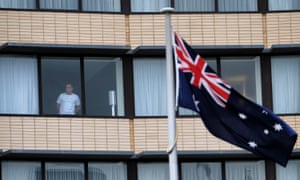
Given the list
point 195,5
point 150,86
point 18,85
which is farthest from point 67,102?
point 195,5

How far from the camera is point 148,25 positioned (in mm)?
45406

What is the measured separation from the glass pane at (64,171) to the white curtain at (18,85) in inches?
64.6

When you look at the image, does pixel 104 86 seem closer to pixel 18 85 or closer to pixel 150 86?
pixel 150 86

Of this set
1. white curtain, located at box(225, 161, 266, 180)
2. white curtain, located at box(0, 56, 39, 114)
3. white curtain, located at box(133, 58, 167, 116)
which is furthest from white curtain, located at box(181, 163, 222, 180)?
white curtain, located at box(0, 56, 39, 114)

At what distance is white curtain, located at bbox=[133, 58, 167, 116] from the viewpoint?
150 feet

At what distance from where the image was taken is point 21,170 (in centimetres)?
4428

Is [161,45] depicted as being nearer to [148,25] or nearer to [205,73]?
[148,25]

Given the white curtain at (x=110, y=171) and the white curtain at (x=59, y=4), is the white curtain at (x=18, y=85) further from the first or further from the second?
the white curtain at (x=110, y=171)

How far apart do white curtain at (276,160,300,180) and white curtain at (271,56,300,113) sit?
5.21 feet

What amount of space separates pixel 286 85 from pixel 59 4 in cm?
720

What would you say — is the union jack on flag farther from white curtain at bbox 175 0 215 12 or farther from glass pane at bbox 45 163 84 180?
white curtain at bbox 175 0 215 12

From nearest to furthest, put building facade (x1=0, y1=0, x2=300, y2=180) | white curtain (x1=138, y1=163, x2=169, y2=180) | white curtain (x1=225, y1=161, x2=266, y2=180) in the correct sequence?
1. building facade (x1=0, y1=0, x2=300, y2=180)
2. white curtain (x1=138, y1=163, x2=169, y2=180)
3. white curtain (x1=225, y1=161, x2=266, y2=180)

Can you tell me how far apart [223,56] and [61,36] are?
4.89m

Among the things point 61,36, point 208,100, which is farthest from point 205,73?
point 61,36
